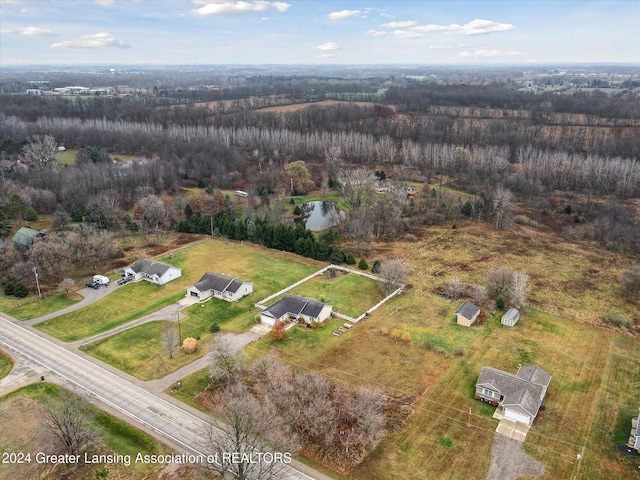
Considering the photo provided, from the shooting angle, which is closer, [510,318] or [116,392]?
[116,392]

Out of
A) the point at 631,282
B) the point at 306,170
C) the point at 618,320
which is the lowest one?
the point at 618,320

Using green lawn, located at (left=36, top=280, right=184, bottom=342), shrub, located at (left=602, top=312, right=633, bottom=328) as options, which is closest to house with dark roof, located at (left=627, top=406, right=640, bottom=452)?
shrub, located at (left=602, top=312, right=633, bottom=328)

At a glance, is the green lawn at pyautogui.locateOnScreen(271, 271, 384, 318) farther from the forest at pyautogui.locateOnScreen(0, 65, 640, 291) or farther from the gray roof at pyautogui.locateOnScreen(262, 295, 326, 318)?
the forest at pyautogui.locateOnScreen(0, 65, 640, 291)

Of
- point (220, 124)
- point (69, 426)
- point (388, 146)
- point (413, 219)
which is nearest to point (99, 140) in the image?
point (220, 124)

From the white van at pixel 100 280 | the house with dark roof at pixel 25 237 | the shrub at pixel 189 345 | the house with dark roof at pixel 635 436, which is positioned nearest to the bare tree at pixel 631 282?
the house with dark roof at pixel 635 436

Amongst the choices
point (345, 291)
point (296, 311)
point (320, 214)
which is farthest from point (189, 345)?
point (320, 214)

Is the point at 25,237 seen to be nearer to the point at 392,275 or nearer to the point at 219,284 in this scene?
the point at 219,284

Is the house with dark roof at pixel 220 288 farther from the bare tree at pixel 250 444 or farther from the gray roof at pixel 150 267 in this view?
the bare tree at pixel 250 444
